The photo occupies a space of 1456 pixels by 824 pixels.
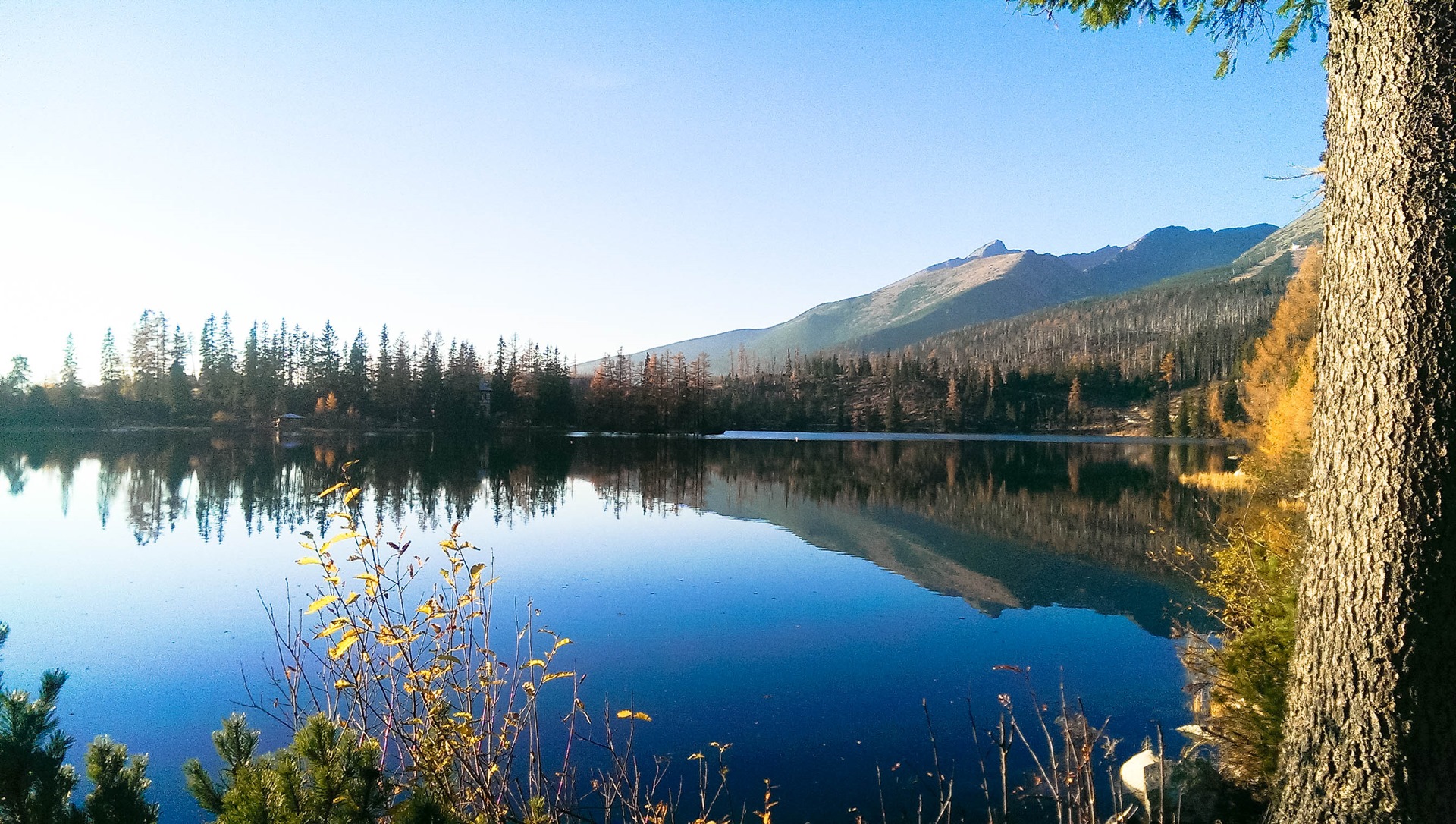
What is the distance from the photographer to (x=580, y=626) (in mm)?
10250

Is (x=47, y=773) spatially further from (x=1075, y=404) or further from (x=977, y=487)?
(x=1075, y=404)

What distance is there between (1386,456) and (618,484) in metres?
26.9

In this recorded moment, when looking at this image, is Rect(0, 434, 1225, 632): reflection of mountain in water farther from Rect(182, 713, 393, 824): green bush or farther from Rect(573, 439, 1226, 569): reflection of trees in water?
Rect(182, 713, 393, 824): green bush

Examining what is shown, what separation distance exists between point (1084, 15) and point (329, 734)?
19.9 feet

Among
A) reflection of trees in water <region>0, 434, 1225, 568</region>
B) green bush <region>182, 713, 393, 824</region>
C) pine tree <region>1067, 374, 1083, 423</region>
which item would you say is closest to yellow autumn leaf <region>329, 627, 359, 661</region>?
green bush <region>182, 713, 393, 824</region>

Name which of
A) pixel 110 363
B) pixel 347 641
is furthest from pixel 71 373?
pixel 347 641

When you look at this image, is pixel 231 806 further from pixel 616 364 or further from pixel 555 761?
pixel 616 364

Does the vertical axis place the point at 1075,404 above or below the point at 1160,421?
above

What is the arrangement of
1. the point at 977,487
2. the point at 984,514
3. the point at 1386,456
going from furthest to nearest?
the point at 977,487 < the point at 984,514 < the point at 1386,456

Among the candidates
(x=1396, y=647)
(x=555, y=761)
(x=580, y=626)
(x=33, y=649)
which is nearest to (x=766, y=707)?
(x=555, y=761)

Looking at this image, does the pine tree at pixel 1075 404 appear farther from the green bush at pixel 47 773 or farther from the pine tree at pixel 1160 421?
the green bush at pixel 47 773

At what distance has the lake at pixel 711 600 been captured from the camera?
7.05 meters

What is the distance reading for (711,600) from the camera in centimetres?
1205

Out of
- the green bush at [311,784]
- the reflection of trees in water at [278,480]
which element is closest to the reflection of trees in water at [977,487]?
the reflection of trees in water at [278,480]
